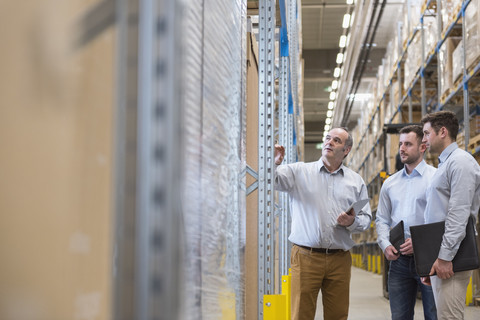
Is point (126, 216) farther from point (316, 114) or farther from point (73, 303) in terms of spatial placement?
point (316, 114)

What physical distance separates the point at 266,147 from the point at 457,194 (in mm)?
1066

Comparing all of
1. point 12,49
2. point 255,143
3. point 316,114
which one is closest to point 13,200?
point 12,49

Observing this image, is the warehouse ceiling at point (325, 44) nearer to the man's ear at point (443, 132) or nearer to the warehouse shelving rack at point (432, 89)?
the warehouse shelving rack at point (432, 89)

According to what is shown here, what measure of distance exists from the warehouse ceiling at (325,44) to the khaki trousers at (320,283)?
9.73m

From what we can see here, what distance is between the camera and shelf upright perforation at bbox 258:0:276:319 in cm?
324

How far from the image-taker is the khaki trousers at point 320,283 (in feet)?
12.7

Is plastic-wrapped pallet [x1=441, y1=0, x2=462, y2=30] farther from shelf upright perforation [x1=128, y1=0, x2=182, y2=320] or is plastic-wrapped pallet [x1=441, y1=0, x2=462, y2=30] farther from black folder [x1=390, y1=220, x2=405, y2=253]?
shelf upright perforation [x1=128, y1=0, x2=182, y2=320]

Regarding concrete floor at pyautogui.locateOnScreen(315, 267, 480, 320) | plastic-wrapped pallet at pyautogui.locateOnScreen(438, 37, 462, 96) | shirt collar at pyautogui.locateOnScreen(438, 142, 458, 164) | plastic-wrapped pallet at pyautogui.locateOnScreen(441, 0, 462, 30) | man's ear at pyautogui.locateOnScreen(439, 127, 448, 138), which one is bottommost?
concrete floor at pyautogui.locateOnScreen(315, 267, 480, 320)

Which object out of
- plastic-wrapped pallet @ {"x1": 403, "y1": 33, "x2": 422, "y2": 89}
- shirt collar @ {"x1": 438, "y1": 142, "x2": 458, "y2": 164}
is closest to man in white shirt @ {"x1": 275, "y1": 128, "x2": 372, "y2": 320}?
shirt collar @ {"x1": 438, "y1": 142, "x2": 458, "y2": 164}

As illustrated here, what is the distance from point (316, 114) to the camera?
1152 inches

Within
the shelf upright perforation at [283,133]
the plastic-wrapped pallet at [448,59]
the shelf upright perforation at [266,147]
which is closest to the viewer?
the shelf upright perforation at [266,147]

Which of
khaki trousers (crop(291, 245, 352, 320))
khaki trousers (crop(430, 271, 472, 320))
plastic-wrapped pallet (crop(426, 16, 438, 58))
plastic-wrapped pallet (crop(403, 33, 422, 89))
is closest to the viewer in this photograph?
khaki trousers (crop(430, 271, 472, 320))

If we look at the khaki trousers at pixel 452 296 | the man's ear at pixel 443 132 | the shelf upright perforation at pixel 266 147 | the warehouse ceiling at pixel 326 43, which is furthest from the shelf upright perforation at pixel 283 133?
the warehouse ceiling at pixel 326 43

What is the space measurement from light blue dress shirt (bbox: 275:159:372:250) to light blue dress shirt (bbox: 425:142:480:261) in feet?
2.77
